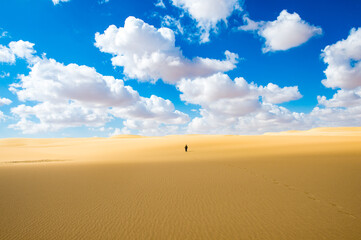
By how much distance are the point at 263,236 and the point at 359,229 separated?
84.6 inches

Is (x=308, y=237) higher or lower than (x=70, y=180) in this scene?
lower

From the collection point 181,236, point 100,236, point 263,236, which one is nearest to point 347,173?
point 263,236

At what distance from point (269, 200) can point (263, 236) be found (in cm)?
257

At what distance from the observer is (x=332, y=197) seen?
6.88m

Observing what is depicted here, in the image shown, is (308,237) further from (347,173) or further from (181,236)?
(347,173)

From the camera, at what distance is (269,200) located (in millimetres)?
6691

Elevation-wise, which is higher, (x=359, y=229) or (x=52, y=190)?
(x=52, y=190)

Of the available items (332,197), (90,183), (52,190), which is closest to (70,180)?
(90,183)

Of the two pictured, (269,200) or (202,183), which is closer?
(269,200)

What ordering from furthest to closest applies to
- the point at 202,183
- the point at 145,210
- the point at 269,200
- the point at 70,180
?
1. the point at 70,180
2. the point at 202,183
3. the point at 269,200
4. the point at 145,210

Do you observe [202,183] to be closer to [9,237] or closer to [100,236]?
[100,236]

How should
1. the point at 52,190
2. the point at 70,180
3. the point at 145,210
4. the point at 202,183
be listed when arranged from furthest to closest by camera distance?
the point at 70,180 < the point at 202,183 < the point at 52,190 < the point at 145,210

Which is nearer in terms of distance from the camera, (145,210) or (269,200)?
(145,210)

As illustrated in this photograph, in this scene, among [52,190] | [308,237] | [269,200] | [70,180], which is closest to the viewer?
[308,237]
